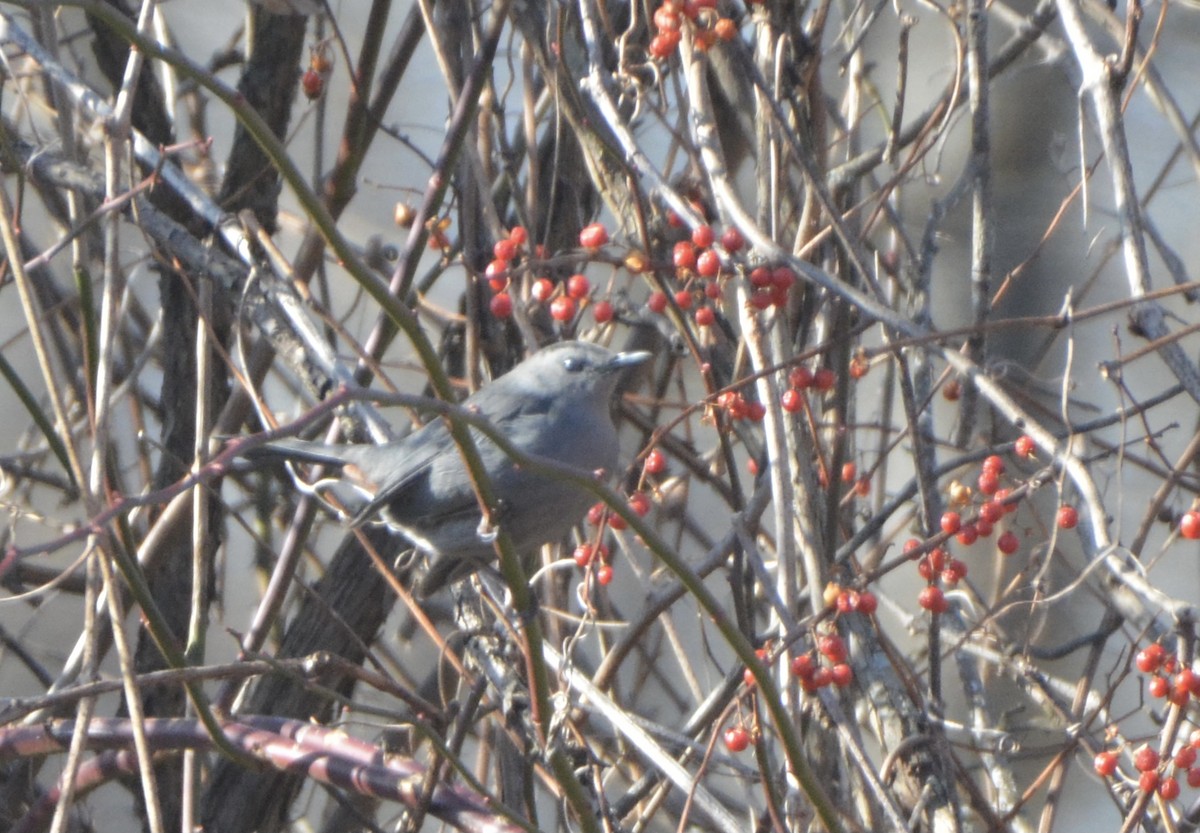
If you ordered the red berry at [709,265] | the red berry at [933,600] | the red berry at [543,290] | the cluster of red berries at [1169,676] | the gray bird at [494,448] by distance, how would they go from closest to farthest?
the cluster of red berries at [1169,676]
the red berry at [933,600]
the red berry at [709,265]
the red berry at [543,290]
the gray bird at [494,448]

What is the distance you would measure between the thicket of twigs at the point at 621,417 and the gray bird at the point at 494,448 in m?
0.10

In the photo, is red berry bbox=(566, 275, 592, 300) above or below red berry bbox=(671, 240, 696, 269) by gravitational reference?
below

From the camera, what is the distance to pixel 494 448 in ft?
10.3

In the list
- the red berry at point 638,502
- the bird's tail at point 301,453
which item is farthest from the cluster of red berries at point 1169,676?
the bird's tail at point 301,453

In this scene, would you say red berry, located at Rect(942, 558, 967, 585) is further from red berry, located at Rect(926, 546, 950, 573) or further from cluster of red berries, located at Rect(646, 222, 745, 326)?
cluster of red berries, located at Rect(646, 222, 745, 326)

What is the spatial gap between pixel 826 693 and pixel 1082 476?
613 millimetres

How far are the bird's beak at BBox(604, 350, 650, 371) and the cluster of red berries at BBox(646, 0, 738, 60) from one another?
780mm

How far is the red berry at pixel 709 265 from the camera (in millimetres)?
2375

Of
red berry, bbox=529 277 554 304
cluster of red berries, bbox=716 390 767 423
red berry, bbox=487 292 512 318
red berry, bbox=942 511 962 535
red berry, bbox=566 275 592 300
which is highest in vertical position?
red berry, bbox=566 275 592 300

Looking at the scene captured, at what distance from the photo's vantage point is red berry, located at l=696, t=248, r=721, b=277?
2.37 m

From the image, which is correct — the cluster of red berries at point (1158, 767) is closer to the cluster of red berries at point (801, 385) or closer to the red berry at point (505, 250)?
the cluster of red berries at point (801, 385)

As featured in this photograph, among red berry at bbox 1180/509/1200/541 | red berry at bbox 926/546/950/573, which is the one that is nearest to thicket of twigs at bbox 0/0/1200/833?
red berry at bbox 926/546/950/573

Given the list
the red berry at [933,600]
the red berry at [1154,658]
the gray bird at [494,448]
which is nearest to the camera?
the red berry at [1154,658]

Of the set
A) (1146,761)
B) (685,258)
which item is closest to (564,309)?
(685,258)
